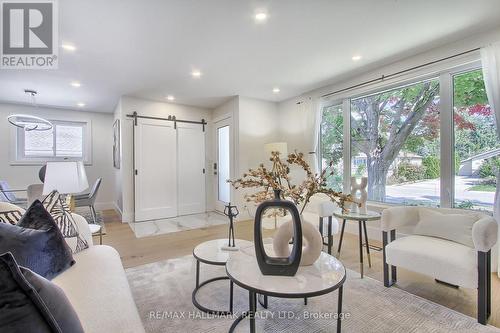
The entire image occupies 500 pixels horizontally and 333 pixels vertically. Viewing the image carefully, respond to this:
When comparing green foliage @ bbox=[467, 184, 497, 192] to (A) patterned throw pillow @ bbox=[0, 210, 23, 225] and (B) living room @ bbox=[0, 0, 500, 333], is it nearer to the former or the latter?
(B) living room @ bbox=[0, 0, 500, 333]

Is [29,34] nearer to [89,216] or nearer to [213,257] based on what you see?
[213,257]

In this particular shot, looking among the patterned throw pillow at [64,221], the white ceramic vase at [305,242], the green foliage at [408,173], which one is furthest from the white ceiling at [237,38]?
the white ceramic vase at [305,242]

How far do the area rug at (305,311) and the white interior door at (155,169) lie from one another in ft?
8.80

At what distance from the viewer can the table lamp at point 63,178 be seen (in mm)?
2072

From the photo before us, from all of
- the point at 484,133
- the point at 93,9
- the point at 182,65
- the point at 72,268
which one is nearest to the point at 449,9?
the point at 484,133

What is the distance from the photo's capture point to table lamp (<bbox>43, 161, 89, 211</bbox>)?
2.07m

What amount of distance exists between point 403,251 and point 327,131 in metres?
2.67

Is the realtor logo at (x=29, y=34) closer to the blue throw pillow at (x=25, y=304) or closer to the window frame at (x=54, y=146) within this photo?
the blue throw pillow at (x=25, y=304)

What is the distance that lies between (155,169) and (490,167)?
5161mm

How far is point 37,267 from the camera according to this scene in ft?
4.10

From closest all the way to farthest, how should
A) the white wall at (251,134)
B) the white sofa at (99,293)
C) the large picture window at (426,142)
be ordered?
the white sofa at (99,293)
the large picture window at (426,142)
the white wall at (251,134)

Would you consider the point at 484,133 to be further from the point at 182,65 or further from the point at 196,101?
the point at 196,101

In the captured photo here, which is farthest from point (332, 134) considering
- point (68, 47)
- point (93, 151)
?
point (93, 151)

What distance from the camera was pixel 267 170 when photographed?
5.93 ft
